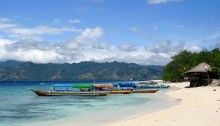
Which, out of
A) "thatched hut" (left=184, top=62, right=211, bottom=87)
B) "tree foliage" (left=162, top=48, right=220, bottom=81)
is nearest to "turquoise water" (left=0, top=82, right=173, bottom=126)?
"thatched hut" (left=184, top=62, right=211, bottom=87)

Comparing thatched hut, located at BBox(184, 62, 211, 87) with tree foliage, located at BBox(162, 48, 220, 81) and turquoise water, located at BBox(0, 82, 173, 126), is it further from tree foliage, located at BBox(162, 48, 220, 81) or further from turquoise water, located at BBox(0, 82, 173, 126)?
tree foliage, located at BBox(162, 48, 220, 81)

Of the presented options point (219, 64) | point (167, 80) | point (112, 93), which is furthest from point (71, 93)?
point (167, 80)

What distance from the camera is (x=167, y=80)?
398 feet

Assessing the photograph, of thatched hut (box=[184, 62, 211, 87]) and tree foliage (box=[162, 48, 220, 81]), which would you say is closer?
thatched hut (box=[184, 62, 211, 87])

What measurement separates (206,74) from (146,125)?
5019cm

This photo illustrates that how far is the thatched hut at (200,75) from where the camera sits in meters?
63.7

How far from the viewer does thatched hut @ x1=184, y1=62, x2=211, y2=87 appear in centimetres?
6367

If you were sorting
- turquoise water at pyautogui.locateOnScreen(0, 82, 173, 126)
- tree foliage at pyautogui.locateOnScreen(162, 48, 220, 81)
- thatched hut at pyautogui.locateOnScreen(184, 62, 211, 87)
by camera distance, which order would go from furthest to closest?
tree foliage at pyautogui.locateOnScreen(162, 48, 220, 81), thatched hut at pyautogui.locateOnScreen(184, 62, 211, 87), turquoise water at pyautogui.locateOnScreen(0, 82, 173, 126)

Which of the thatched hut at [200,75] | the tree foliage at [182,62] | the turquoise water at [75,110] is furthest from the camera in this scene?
the tree foliage at [182,62]

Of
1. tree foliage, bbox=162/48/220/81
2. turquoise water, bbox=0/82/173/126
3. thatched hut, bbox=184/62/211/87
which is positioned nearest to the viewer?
turquoise water, bbox=0/82/173/126

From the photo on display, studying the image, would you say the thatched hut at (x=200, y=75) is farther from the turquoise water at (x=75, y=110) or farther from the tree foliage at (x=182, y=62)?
the tree foliage at (x=182, y=62)

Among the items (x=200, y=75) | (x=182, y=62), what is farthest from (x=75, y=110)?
(x=182, y=62)

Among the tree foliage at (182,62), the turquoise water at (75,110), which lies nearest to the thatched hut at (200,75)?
the turquoise water at (75,110)

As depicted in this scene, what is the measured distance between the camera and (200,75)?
6525 cm
